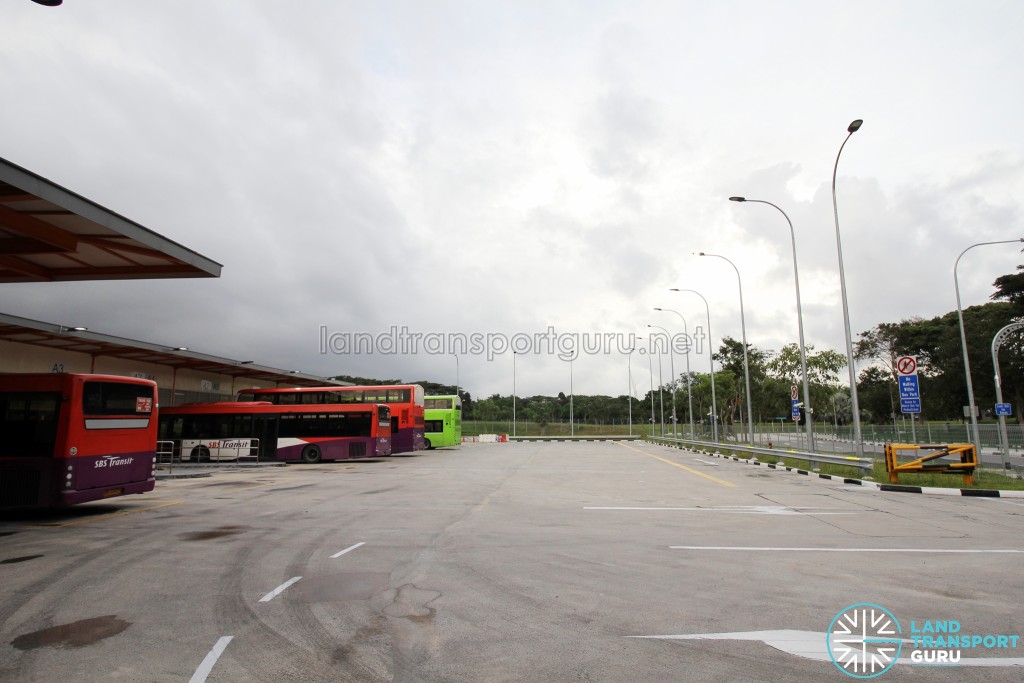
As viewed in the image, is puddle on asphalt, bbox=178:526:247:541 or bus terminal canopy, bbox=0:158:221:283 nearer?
bus terminal canopy, bbox=0:158:221:283

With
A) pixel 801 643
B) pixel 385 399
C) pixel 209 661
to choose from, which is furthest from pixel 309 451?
pixel 801 643

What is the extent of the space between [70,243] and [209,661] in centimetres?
1036

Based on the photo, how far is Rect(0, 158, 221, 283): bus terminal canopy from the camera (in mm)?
9188

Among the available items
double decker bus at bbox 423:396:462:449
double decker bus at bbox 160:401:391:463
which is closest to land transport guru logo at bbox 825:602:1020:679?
double decker bus at bbox 160:401:391:463

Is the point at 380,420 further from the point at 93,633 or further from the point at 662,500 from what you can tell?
the point at 93,633

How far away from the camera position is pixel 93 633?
200 inches

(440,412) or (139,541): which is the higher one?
(440,412)

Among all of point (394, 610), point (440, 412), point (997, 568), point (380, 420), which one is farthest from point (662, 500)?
point (440, 412)

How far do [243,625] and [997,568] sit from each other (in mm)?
8345

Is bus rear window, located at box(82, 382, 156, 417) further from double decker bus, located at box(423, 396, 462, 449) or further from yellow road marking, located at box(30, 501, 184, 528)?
double decker bus, located at box(423, 396, 462, 449)

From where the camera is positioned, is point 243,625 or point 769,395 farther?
point 769,395

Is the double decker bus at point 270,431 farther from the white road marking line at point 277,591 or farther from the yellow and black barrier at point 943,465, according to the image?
the white road marking line at point 277,591

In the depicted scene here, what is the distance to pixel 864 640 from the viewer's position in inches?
193

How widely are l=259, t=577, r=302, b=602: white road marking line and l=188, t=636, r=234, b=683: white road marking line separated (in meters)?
1.12
